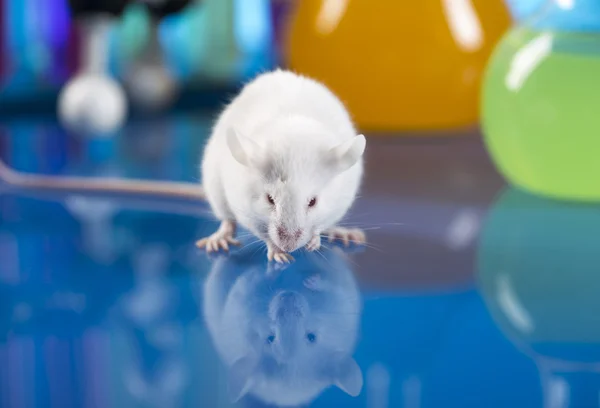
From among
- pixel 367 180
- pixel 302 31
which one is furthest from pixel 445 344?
pixel 302 31

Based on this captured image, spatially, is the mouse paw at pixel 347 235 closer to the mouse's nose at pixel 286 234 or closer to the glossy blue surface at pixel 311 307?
the glossy blue surface at pixel 311 307

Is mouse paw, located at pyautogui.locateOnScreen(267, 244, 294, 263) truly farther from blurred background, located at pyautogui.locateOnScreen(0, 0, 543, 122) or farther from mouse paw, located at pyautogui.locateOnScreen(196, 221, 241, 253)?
blurred background, located at pyautogui.locateOnScreen(0, 0, 543, 122)

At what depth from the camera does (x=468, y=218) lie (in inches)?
36.8

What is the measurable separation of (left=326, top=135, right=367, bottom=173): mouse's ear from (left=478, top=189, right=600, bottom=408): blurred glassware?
0.17 meters

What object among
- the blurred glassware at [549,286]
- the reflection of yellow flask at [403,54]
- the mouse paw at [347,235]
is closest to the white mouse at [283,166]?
the mouse paw at [347,235]

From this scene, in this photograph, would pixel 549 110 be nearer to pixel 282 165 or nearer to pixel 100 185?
pixel 282 165

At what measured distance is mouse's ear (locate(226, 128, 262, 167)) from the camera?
0.69 m

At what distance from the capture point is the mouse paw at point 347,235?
0.84m

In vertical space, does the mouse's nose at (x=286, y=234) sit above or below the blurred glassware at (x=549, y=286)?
above

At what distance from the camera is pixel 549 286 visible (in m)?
0.73

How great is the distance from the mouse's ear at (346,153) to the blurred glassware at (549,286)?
172 mm

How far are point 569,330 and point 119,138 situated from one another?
0.88 meters

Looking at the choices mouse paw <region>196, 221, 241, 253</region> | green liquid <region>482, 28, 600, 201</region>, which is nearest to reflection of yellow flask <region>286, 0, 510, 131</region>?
green liquid <region>482, 28, 600, 201</region>

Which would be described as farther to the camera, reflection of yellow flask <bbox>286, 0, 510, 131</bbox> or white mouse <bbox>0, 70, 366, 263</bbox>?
reflection of yellow flask <bbox>286, 0, 510, 131</bbox>
